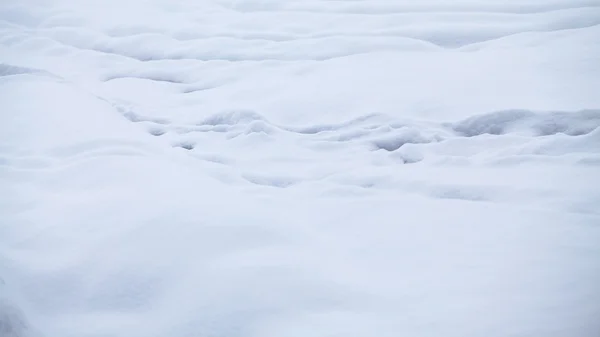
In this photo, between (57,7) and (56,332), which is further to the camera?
(57,7)

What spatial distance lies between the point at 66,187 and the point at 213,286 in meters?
0.76

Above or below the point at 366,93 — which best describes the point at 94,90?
above

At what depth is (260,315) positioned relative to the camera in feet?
4.15

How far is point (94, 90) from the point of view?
2688mm

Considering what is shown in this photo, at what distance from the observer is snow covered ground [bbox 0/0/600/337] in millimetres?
1282

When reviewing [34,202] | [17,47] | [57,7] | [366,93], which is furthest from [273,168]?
[57,7]

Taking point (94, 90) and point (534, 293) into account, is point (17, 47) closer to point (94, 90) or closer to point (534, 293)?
point (94, 90)

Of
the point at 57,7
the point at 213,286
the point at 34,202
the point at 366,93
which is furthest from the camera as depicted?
the point at 57,7

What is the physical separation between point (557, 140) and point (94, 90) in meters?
2.00

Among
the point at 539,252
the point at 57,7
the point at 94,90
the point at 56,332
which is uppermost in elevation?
the point at 57,7

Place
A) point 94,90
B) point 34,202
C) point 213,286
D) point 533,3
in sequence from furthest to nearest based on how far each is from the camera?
1. point 533,3
2. point 94,90
3. point 34,202
4. point 213,286

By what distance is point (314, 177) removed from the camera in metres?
1.89

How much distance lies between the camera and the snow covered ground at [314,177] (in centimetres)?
128

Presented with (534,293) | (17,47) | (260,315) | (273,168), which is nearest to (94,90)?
(17,47)
